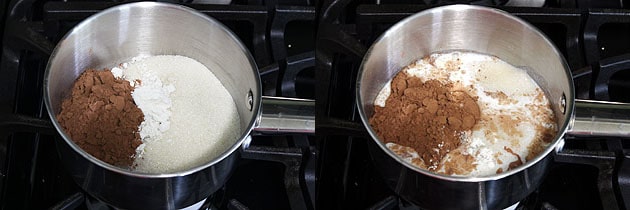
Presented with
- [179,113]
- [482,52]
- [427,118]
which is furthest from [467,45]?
[179,113]

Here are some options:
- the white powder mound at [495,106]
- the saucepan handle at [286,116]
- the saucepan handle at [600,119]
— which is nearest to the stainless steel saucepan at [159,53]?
the saucepan handle at [286,116]

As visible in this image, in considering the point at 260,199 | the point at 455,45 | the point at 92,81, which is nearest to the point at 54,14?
the point at 92,81

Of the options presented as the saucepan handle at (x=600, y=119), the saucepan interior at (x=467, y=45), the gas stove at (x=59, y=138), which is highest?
the saucepan interior at (x=467, y=45)

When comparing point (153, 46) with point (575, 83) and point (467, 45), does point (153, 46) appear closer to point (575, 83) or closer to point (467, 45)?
point (467, 45)

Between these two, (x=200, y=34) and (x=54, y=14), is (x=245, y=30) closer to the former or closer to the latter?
(x=200, y=34)

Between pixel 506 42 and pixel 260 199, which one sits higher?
pixel 506 42

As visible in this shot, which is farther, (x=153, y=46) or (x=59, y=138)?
(x=153, y=46)

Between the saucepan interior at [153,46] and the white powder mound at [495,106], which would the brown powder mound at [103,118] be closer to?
the saucepan interior at [153,46]
